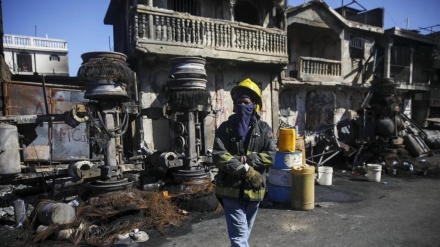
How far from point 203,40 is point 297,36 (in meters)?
8.08

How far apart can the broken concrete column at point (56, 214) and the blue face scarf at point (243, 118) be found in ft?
10.5

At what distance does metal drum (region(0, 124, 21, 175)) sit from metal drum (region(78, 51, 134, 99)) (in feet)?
4.48

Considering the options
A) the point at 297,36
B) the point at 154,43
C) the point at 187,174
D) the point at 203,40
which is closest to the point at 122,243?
the point at 187,174

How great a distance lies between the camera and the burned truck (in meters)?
4.58

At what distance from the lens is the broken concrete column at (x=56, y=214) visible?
4047 millimetres

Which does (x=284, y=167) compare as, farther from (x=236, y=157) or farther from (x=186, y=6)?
(x=186, y=6)

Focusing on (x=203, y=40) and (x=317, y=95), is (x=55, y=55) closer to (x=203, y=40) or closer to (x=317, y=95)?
(x=203, y=40)

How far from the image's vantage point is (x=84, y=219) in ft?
13.9

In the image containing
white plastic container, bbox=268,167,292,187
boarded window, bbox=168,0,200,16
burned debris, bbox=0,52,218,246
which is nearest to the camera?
burned debris, bbox=0,52,218,246

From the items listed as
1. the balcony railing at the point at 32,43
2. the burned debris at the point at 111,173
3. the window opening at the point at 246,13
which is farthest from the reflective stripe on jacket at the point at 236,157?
the balcony railing at the point at 32,43

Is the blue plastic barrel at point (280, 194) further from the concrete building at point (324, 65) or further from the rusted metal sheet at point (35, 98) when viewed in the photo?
the concrete building at point (324, 65)

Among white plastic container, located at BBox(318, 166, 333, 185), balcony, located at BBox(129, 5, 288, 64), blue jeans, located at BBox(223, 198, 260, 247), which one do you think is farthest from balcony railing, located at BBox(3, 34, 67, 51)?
blue jeans, located at BBox(223, 198, 260, 247)

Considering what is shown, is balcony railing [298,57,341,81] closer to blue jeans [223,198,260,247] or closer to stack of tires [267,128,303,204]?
stack of tires [267,128,303,204]

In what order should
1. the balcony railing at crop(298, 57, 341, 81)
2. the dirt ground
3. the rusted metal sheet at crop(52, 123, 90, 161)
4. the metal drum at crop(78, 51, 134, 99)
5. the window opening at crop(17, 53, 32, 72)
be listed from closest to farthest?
the dirt ground → the metal drum at crop(78, 51, 134, 99) → the rusted metal sheet at crop(52, 123, 90, 161) → the balcony railing at crop(298, 57, 341, 81) → the window opening at crop(17, 53, 32, 72)
